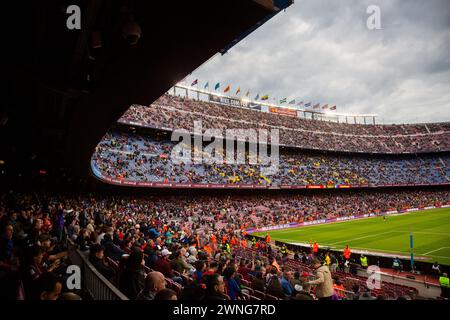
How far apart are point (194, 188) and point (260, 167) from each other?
15778 millimetres

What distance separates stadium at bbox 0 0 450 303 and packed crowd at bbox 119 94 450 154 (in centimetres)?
41

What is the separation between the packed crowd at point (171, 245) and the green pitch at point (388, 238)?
572 centimetres

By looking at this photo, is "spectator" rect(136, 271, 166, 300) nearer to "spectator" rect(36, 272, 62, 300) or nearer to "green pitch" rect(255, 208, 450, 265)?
"spectator" rect(36, 272, 62, 300)

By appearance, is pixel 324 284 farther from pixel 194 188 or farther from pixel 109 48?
pixel 194 188

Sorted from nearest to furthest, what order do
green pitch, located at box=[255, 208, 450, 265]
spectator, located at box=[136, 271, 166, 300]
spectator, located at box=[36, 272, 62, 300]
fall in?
1. spectator, located at box=[36, 272, 62, 300]
2. spectator, located at box=[136, 271, 166, 300]
3. green pitch, located at box=[255, 208, 450, 265]

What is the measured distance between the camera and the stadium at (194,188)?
5.23 meters

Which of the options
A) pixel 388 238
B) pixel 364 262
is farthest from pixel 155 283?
pixel 388 238

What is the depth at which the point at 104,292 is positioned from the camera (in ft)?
14.1

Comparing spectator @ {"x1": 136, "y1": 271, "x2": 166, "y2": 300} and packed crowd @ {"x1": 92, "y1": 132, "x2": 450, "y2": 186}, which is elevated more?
packed crowd @ {"x1": 92, "y1": 132, "x2": 450, "y2": 186}

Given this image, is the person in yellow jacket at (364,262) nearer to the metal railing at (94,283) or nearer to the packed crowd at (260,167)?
the metal railing at (94,283)

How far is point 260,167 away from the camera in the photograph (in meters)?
52.2

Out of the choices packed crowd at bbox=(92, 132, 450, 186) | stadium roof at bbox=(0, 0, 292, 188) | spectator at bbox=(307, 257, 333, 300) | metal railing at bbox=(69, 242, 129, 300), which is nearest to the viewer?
metal railing at bbox=(69, 242, 129, 300)

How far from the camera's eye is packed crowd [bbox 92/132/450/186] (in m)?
36.8

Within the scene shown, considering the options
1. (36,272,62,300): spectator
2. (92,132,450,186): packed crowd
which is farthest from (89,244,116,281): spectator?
(92,132,450,186): packed crowd
